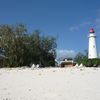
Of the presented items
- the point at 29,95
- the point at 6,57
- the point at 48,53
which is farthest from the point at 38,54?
the point at 29,95

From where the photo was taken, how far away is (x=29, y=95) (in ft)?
43.8

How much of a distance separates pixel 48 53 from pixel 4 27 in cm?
1424

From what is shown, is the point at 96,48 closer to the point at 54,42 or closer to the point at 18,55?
the point at 54,42

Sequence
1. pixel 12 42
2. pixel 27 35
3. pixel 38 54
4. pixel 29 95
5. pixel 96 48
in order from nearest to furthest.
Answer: pixel 29 95
pixel 12 42
pixel 27 35
pixel 38 54
pixel 96 48

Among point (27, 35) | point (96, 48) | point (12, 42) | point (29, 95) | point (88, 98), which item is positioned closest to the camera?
point (88, 98)

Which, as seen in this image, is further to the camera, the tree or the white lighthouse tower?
the white lighthouse tower

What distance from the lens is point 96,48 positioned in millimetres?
77500

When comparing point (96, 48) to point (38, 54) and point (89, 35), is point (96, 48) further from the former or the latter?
point (38, 54)

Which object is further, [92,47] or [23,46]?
[92,47]

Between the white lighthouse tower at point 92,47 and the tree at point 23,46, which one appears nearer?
the tree at point 23,46

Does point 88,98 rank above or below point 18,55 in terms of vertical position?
below

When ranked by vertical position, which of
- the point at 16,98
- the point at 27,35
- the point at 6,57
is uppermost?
the point at 27,35

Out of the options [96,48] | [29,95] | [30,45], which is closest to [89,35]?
[96,48]

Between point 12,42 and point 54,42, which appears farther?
point 54,42
